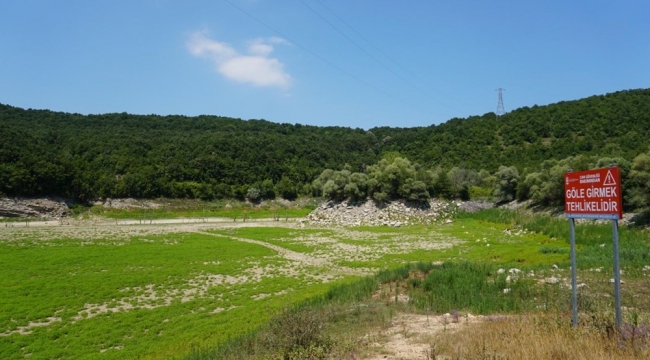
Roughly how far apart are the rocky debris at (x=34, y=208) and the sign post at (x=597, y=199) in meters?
68.6

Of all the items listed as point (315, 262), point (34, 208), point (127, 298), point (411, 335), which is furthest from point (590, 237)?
point (34, 208)

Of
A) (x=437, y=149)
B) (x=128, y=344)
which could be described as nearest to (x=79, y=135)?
(x=437, y=149)

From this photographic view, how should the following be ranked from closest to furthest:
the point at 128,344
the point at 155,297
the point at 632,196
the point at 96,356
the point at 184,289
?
the point at 96,356 → the point at 128,344 → the point at 155,297 → the point at 184,289 → the point at 632,196

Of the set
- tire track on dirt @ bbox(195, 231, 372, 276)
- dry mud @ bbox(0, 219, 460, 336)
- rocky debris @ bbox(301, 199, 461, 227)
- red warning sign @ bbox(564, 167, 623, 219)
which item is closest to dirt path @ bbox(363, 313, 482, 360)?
red warning sign @ bbox(564, 167, 623, 219)

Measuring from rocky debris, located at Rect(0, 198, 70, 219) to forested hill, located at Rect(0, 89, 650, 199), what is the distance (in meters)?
1.86

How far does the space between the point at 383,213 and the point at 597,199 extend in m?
40.2

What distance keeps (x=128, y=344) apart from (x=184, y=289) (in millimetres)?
5936

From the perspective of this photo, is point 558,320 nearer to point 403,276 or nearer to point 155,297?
point 403,276

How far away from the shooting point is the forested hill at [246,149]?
62.2 m

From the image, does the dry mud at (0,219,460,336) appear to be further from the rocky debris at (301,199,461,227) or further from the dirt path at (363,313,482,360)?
the rocky debris at (301,199,461,227)

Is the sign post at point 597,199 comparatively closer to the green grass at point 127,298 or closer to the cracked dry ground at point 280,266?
the cracked dry ground at point 280,266

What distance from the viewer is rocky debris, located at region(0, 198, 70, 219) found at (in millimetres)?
56469

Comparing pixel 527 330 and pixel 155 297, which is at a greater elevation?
pixel 527 330

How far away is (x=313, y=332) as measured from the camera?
A: 6.58 metres
